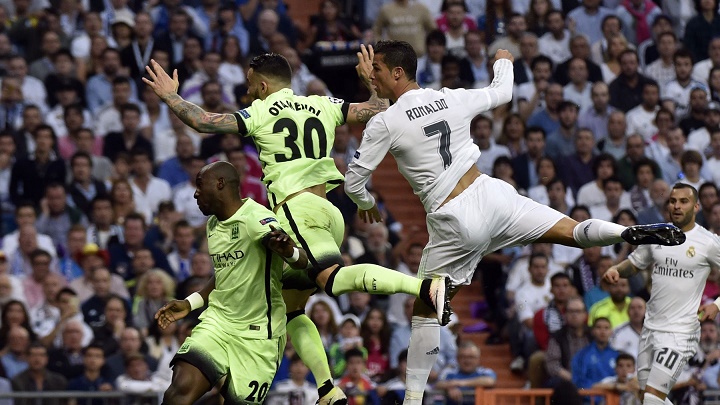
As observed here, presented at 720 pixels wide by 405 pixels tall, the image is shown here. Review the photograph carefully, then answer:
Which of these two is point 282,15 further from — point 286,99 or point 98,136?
point 286,99

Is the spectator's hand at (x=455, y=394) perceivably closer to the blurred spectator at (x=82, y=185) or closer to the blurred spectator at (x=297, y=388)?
the blurred spectator at (x=297, y=388)

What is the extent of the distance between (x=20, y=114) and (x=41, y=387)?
189 inches

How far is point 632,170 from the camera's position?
68.0ft

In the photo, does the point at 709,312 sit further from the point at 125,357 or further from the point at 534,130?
the point at 534,130

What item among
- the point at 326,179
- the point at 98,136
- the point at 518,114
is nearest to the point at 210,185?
the point at 326,179

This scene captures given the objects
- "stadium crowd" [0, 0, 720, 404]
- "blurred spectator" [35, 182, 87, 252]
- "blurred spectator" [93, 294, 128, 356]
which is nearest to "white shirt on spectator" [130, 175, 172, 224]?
"stadium crowd" [0, 0, 720, 404]

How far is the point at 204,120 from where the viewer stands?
40.9 feet


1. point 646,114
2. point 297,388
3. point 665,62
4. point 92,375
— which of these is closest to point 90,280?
point 92,375

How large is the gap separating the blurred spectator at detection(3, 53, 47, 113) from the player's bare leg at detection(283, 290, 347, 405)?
8353mm

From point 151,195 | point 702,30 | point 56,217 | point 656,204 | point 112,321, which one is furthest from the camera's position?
point 702,30

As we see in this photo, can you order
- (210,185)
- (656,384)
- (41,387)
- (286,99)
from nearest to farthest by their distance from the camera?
(210,185) → (286,99) → (656,384) → (41,387)

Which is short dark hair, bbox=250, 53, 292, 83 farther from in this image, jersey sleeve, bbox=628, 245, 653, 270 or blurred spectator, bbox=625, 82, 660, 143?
blurred spectator, bbox=625, 82, 660, 143

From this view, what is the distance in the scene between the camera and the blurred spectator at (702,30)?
23328 mm

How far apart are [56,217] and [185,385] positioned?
297 inches
